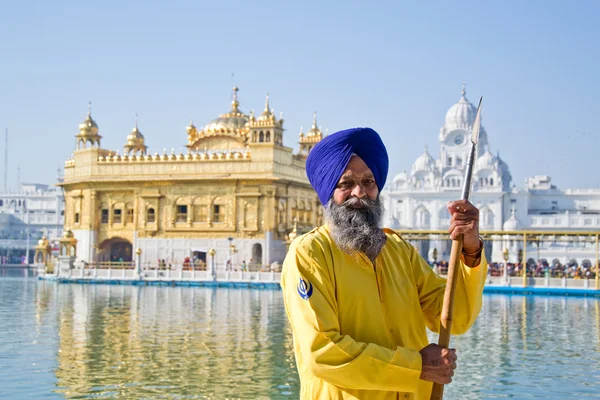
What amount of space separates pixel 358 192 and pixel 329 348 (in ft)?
1.98

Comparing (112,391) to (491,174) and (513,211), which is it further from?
(491,174)

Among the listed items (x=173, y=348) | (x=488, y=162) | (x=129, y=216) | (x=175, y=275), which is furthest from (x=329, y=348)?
(x=488, y=162)

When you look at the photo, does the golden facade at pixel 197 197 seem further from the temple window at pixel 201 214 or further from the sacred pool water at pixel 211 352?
the sacred pool water at pixel 211 352

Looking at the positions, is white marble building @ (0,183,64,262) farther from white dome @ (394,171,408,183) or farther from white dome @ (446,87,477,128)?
white dome @ (446,87,477,128)

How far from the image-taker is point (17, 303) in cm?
2278

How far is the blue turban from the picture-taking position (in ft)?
10.5

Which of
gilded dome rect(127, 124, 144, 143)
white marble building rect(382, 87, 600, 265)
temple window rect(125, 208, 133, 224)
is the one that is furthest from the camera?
white marble building rect(382, 87, 600, 265)

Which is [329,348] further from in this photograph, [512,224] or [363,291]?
[512,224]

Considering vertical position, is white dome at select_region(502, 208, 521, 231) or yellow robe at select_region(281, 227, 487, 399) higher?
white dome at select_region(502, 208, 521, 231)

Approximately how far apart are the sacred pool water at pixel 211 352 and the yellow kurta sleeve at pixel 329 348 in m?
6.64

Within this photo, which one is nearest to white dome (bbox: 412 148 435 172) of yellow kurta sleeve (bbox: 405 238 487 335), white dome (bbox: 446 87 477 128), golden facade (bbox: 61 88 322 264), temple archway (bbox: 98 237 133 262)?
white dome (bbox: 446 87 477 128)

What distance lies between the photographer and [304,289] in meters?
2.98

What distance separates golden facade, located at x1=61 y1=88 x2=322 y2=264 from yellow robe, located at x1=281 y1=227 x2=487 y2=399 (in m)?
32.2

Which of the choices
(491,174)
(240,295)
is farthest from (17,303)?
(491,174)
